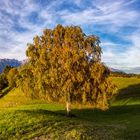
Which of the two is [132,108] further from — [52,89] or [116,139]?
[116,139]

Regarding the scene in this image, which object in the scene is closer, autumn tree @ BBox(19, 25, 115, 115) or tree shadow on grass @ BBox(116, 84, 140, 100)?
autumn tree @ BBox(19, 25, 115, 115)

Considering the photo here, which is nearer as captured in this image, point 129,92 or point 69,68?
point 69,68

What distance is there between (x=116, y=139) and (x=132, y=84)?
282ft

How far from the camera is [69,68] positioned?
56.0 meters

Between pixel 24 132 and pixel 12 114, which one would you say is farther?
pixel 12 114

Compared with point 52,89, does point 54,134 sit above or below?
below

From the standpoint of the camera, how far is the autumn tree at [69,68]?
56438 mm

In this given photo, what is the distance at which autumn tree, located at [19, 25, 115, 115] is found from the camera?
56438 mm

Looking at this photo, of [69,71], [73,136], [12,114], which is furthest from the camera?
[69,71]

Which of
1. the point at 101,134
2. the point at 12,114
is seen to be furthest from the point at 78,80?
the point at 101,134

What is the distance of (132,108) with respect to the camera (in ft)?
258

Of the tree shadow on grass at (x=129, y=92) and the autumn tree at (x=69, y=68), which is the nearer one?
the autumn tree at (x=69, y=68)

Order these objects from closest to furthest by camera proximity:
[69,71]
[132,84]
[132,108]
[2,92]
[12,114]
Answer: [12,114] → [69,71] → [132,108] → [132,84] → [2,92]

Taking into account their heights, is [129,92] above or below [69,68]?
below
